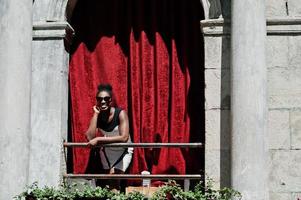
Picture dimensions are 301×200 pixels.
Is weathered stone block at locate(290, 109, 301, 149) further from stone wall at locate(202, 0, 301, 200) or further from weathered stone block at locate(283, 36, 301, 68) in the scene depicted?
weathered stone block at locate(283, 36, 301, 68)

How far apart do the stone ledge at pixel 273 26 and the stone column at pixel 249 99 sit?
373mm

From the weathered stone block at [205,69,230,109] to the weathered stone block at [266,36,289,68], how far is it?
25.1 inches

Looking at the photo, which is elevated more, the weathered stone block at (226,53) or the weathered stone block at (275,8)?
the weathered stone block at (275,8)

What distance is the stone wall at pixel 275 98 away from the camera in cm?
1052

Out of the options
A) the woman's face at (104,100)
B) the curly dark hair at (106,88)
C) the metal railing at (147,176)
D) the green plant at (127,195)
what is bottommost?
the green plant at (127,195)

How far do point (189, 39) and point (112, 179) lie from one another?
8.37 feet

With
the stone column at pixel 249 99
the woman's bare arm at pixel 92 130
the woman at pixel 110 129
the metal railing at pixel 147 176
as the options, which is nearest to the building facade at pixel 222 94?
the stone column at pixel 249 99

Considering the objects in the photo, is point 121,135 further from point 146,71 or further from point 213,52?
point 213,52

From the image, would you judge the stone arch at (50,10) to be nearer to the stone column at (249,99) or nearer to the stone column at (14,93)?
the stone column at (14,93)

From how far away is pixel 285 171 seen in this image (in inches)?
414

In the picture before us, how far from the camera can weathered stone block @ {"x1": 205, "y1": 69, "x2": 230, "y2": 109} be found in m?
10.8

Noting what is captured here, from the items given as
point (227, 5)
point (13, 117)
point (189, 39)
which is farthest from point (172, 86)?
point (13, 117)

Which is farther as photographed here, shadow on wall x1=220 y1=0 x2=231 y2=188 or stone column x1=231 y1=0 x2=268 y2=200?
shadow on wall x1=220 y1=0 x2=231 y2=188

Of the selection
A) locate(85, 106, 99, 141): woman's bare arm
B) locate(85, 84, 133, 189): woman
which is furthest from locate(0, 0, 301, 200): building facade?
locate(85, 84, 133, 189): woman
